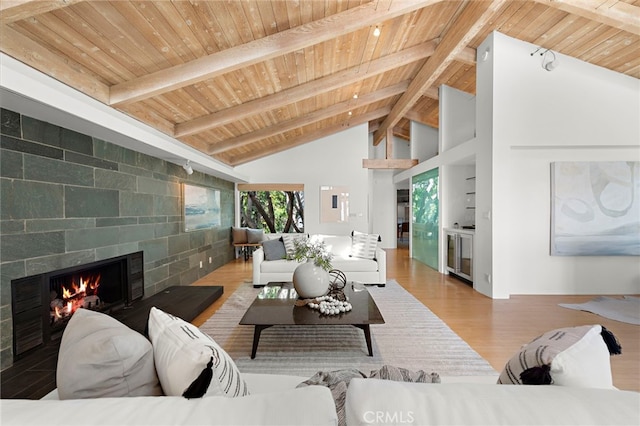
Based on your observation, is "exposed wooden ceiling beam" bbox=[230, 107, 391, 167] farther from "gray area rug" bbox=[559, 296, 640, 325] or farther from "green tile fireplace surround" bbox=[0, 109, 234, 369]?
"gray area rug" bbox=[559, 296, 640, 325]

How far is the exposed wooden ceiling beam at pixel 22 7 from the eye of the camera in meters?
1.54

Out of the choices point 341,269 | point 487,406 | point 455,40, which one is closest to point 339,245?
point 341,269

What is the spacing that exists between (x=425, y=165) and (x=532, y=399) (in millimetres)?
6267

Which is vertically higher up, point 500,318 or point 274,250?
point 274,250

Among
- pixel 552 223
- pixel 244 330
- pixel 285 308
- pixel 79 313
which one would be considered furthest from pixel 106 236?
pixel 552 223

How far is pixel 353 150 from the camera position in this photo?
24.9 ft

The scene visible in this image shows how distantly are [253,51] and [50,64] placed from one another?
1.60 meters

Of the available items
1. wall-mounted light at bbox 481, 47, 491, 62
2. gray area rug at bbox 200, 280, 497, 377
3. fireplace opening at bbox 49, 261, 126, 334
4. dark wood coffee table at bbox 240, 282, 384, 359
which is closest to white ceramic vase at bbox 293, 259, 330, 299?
dark wood coffee table at bbox 240, 282, 384, 359

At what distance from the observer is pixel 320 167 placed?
7582 mm

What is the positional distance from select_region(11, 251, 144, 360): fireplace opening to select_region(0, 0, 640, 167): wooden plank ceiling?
65.0 inches

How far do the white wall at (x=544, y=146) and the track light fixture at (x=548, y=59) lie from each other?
0.06 m

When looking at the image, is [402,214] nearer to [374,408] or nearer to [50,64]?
[50,64]

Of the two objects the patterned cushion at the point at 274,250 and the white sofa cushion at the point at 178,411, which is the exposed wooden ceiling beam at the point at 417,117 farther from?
the white sofa cushion at the point at 178,411

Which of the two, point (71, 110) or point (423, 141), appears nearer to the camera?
point (71, 110)
